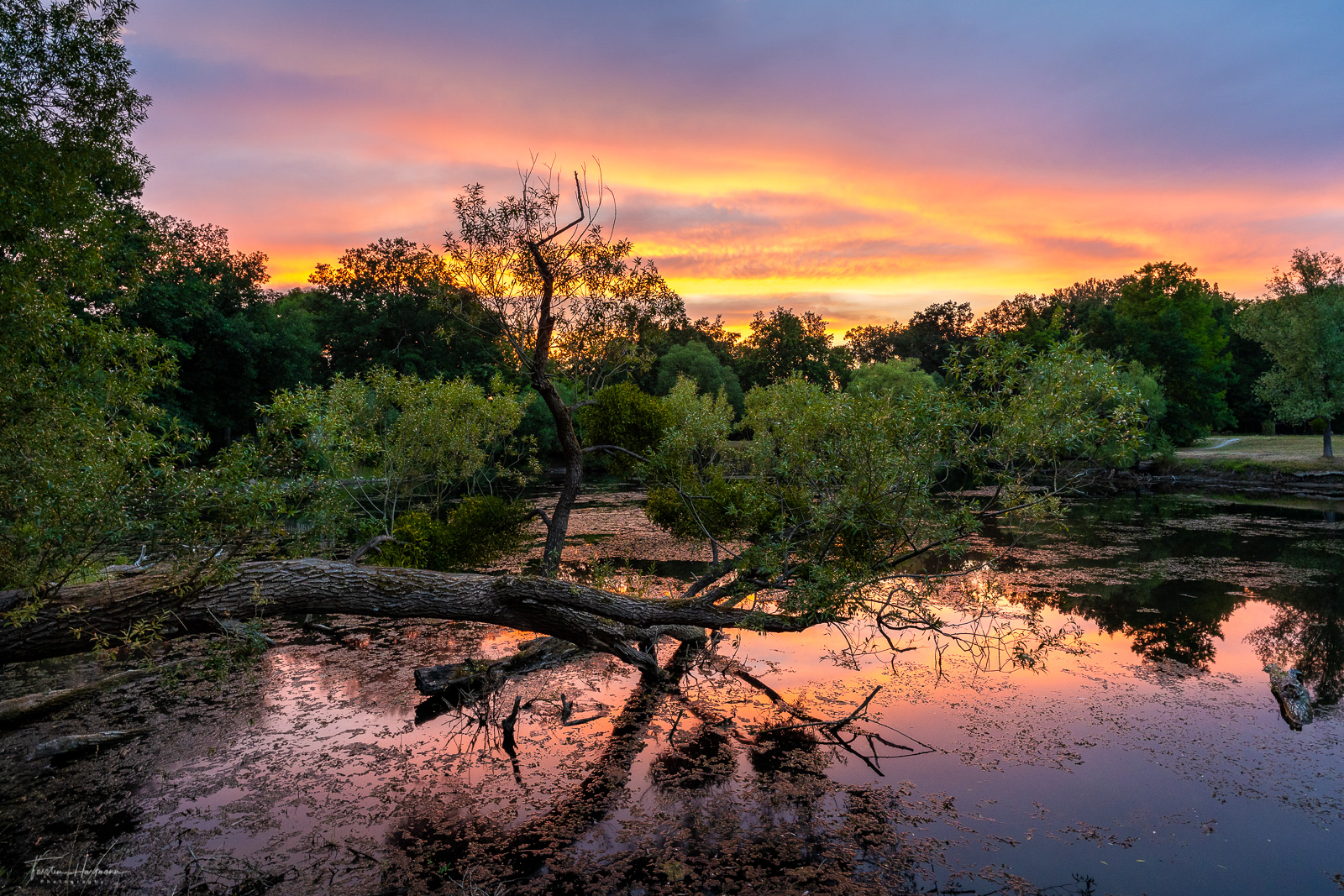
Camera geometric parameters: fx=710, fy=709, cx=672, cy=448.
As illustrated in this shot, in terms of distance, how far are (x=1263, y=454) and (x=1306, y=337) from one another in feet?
30.8

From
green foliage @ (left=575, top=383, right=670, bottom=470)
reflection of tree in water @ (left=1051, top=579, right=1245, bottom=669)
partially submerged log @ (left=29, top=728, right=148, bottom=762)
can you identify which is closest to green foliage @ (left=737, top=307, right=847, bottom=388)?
reflection of tree in water @ (left=1051, top=579, right=1245, bottom=669)

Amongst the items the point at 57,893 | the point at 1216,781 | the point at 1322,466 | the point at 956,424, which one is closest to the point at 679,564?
the point at 956,424

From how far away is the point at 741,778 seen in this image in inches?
362

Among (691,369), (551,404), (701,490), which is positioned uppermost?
(691,369)

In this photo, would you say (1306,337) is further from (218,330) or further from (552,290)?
(218,330)

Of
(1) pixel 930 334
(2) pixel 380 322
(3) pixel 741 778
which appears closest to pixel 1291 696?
(3) pixel 741 778

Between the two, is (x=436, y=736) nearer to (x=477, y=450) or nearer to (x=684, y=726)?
(x=684, y=726)

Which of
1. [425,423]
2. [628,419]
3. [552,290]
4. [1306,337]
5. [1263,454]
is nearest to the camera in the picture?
[552,290]

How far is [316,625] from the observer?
15.9 metres

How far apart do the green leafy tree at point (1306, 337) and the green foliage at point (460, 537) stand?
47.3m

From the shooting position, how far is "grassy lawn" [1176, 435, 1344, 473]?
42.7 meters

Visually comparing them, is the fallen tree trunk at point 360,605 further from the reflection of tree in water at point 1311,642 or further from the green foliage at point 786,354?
the green foliage at point 786,354

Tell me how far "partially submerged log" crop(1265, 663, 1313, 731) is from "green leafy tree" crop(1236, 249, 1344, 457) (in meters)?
39.8

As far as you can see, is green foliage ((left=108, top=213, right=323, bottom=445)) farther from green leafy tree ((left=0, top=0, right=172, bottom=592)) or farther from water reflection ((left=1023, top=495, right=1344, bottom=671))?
water reflection ((left=1023, top=495, right=1344, bottom=671))
